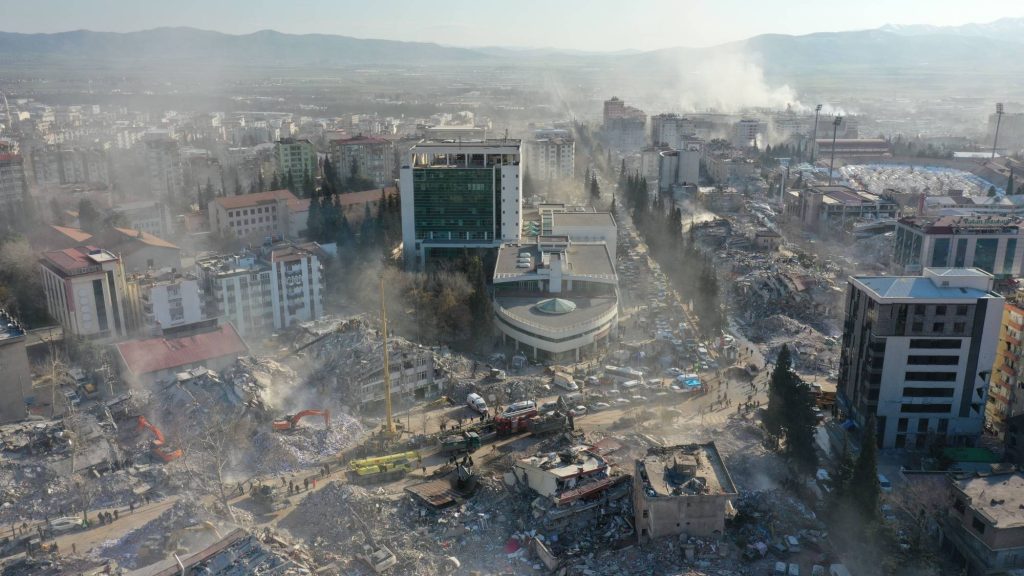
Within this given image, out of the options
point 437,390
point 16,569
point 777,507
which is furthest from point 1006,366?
point 16,569

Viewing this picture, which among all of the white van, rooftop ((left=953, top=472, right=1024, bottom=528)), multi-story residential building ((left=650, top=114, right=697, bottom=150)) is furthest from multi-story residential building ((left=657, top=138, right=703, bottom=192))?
rooftop ((left=953, top=472, right=1024, bottom=528))

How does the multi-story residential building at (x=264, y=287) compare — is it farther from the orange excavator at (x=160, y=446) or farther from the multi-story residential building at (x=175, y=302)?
the orange excavator at (x=160, y=446)

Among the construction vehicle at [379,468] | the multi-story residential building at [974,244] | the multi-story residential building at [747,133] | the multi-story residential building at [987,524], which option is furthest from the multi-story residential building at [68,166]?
the multi-story residential building at [747,133]

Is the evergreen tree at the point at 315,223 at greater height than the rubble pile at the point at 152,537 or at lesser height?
greater

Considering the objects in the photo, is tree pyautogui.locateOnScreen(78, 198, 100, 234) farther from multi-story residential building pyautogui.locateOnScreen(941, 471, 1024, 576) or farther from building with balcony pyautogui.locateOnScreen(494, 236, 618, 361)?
multi-story residential building pyautogui.locateOnScreen(941, 471, 1024, 576)

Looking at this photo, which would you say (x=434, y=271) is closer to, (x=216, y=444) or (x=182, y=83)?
(x=216, y=444)
